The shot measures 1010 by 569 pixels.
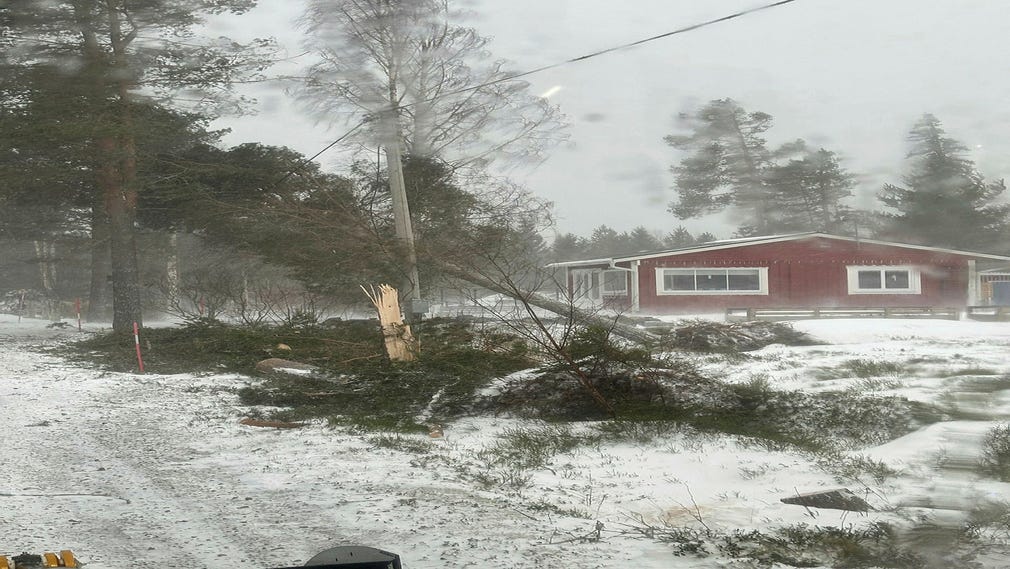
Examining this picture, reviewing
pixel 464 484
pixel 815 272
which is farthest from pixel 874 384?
pixel 464 484

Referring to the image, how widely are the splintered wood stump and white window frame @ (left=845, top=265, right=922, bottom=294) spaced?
179cm

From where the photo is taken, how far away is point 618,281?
1.74 metres

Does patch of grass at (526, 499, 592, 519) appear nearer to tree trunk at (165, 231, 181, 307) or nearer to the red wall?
the red wall

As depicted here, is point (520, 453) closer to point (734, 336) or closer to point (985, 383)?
point (734, 336)

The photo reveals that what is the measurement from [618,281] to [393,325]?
1432 mm

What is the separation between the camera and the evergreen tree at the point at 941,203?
1.00 metres

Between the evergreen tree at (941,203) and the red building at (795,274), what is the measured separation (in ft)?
0.08

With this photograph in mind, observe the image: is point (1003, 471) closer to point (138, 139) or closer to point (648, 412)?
point (648, 412)

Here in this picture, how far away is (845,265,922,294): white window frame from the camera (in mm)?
1056

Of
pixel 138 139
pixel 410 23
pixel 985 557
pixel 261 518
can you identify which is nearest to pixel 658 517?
pixel 985 557

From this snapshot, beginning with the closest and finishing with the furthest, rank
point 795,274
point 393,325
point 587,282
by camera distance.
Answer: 1. point 795,274
2. point 587,282
3. point 393,325

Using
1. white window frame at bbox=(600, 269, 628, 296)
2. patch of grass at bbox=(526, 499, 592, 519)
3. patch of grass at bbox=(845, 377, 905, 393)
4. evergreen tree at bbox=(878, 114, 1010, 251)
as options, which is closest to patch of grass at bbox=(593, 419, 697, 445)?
patch of grass at bbox=(526, 499, 592, 519)

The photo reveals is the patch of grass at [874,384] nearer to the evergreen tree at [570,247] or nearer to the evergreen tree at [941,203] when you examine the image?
the evergreen tree at [941,203]

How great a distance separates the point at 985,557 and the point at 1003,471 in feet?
1.36
